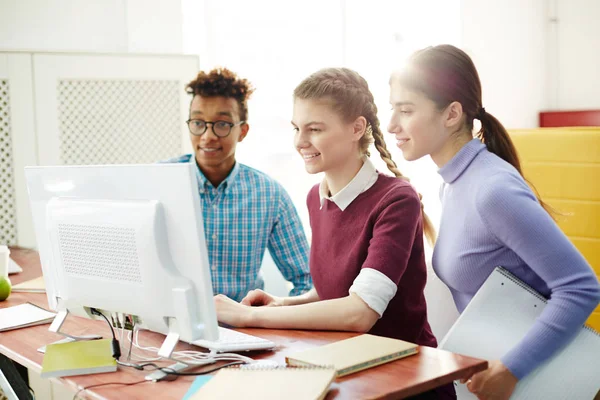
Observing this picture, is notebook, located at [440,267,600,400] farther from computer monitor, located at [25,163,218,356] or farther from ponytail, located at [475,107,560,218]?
computer monitor, located at [25,163,218,356]

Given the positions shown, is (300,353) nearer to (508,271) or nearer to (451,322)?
(508,271)

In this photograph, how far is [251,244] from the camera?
A: 7.97 feet

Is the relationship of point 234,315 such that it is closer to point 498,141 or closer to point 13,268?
point 498,141

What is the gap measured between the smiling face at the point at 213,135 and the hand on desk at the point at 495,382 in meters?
1.30

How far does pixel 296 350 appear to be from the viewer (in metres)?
1.39

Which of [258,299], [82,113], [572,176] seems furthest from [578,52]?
[258,299]

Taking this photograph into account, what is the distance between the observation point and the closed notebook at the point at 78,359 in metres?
1.30

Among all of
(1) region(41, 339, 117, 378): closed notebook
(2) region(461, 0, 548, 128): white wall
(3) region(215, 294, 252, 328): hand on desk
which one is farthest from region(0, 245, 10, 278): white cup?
(2) region(461, 0, 548, 128): white wall

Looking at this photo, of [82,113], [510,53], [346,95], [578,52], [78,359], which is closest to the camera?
[78,359]

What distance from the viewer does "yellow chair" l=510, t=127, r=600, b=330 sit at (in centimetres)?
223

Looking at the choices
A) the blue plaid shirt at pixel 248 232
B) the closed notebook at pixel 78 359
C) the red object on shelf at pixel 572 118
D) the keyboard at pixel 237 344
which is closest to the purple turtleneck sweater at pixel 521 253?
the keyboard at pixel 237 344

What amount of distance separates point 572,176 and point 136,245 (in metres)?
1.58

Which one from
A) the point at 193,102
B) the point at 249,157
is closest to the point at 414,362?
the point at 193,102

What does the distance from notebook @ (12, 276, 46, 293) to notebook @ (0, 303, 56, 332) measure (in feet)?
0.64
